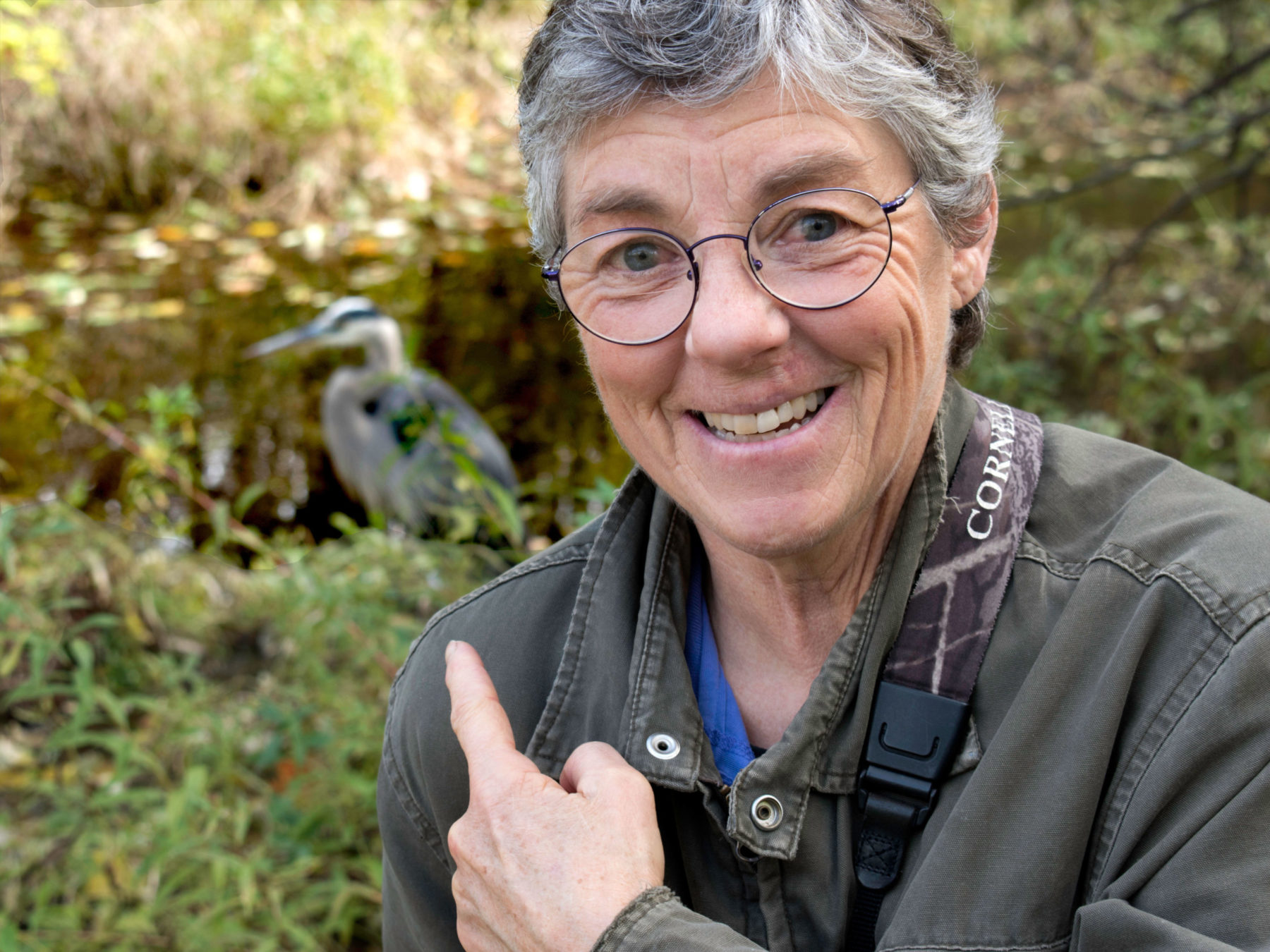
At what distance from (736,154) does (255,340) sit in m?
5.04

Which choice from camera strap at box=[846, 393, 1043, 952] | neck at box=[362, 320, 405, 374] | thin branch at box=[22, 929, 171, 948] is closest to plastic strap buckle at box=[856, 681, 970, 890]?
camera strap at box=[846, 393, 1043, 952]

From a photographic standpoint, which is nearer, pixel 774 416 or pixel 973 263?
pixel 774 416

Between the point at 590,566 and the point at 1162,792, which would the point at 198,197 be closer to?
the point at 590,566

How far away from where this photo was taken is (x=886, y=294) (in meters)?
1.14

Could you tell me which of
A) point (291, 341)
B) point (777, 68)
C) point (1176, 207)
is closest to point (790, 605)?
point (777, 68)

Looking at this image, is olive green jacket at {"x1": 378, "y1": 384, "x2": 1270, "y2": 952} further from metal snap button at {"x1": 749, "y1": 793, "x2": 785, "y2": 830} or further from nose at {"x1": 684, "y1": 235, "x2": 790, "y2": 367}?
nose at {"x1": 684, "y1": 235, "x2": 790, "y2": 367}

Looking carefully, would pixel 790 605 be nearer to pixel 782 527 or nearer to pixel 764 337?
pixel 782 527

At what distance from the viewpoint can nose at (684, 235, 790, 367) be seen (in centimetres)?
111

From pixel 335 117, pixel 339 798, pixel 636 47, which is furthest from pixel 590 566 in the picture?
pixel 335 117

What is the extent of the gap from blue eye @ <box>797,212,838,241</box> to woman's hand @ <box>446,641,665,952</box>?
0.57m

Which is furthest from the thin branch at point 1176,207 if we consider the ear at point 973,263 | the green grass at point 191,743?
the ear at point 973,263

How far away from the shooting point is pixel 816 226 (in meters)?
1.13

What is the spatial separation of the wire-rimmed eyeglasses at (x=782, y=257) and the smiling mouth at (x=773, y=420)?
101mm

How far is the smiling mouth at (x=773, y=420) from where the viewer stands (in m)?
1.17
